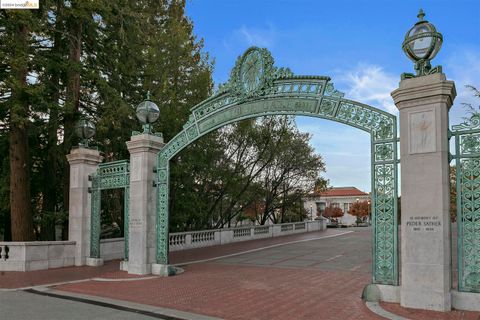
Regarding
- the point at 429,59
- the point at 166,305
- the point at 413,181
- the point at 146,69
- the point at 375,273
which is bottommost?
the point at 166,305

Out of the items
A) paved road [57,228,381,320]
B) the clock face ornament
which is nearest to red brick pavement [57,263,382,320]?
paved road [57,228,381,320]

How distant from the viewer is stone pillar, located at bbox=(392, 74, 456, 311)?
→ 743 centimetres

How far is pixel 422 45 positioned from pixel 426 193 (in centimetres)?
271

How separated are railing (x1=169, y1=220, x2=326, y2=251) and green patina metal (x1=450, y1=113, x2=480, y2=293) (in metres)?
13.1

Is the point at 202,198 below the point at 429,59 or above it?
below

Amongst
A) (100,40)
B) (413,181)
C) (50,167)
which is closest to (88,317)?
(413,181)

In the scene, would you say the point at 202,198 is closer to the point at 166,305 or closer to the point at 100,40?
the point at 100,40

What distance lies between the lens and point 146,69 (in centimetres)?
1980

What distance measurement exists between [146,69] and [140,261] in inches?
409

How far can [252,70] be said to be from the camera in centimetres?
1133

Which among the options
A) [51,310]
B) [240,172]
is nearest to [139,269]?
[51,310]

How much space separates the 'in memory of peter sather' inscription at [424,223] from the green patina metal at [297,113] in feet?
1.83

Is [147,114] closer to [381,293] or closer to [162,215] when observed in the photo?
[162,215]

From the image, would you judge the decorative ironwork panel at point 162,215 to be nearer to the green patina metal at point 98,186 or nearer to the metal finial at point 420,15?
the green patina metal at point 98,186
